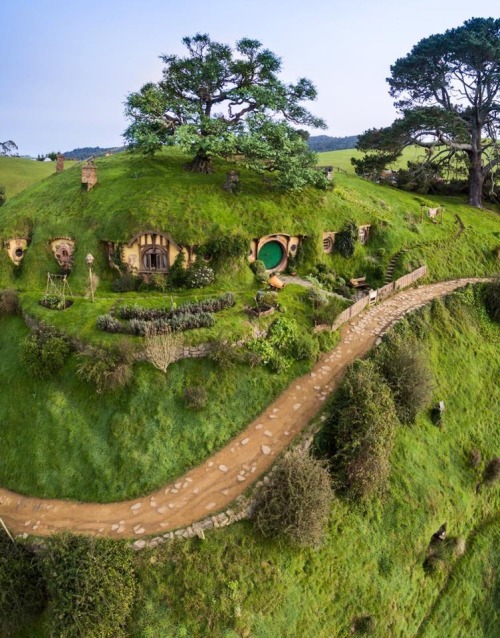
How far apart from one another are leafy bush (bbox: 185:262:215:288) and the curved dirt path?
1055 centimetres

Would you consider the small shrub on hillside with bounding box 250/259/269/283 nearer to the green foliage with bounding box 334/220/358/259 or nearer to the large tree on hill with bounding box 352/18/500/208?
the green foliage with bounding box 334/220/358/259

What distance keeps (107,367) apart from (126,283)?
33.7 ft

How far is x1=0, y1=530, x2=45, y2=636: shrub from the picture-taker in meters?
14.8

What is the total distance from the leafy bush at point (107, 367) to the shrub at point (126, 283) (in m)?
8.81

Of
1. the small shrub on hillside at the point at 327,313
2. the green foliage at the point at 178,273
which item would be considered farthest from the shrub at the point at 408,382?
the green foliage at the point at 178,273

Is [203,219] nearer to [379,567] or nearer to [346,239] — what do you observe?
[346,239]

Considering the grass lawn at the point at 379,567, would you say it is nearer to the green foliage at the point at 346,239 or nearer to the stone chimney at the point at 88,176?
the green foliage at the point at 346,239

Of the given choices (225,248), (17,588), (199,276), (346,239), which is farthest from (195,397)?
→ (346,239)

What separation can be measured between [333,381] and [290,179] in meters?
18.0

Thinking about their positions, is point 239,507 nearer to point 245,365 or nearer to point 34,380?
point 245,365

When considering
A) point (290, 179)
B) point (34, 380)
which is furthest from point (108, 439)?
point (290, 179)

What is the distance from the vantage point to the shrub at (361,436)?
1867 centimetres

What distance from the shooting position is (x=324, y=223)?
3422 cm

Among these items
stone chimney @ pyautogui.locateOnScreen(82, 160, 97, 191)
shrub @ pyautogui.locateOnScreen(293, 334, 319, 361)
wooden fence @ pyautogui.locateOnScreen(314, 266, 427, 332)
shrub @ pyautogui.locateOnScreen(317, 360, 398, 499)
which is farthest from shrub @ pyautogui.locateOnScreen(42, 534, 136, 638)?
stone chimney @ pyautogui.locateOnScreen(82, 160, 97, 191)
